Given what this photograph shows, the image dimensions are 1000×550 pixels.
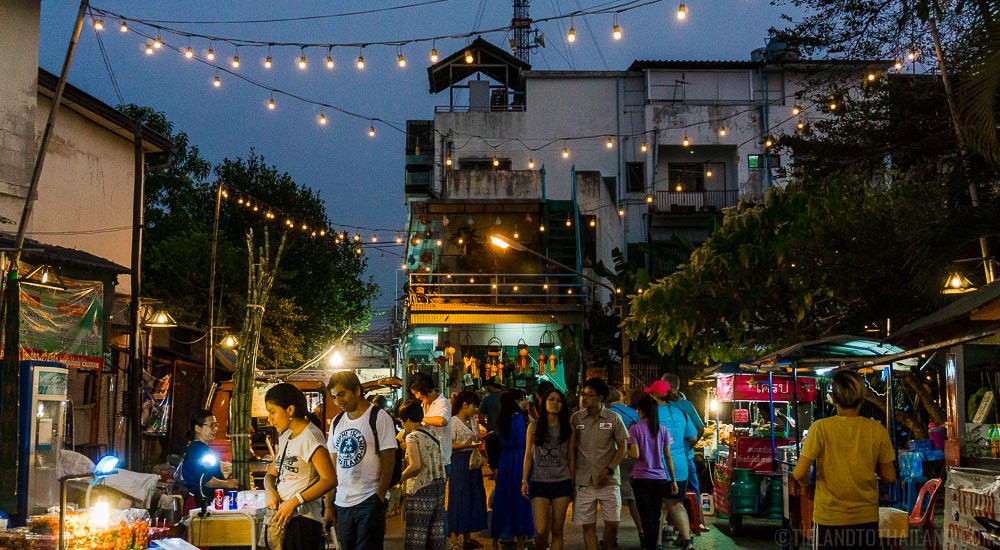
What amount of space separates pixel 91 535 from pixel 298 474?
173cm

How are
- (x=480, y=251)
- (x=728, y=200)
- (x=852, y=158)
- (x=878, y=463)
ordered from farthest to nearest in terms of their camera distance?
(x=728, y=200), (x=480, y=251), (x=852, y=158), (x=878, y=463)

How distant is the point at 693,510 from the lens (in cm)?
1220

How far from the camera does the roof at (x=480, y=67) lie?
37219 millimetres

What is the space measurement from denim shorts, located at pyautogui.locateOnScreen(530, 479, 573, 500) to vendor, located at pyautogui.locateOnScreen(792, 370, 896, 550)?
129 inches

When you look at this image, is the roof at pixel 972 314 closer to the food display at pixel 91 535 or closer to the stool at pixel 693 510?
the stool at pixel 693 510

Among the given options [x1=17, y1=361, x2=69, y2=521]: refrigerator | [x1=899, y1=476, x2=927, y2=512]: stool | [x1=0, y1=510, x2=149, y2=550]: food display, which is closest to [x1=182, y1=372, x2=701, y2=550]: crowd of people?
[x1=0, y1=510, x2=149, y2=550]: food display

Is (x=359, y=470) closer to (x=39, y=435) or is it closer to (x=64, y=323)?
(x=39, y=435)

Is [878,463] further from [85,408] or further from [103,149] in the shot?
[103,149]

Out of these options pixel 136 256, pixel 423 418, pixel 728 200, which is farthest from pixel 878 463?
pixel 728 200

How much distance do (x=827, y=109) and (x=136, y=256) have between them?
1249 cm

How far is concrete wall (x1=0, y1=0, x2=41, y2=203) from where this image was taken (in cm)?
1341

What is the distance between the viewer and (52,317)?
13.6m

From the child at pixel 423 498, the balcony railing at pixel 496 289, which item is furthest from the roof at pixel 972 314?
the balcony railing at pixel 496 289

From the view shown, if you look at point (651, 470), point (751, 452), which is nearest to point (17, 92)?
point (651, 470)
